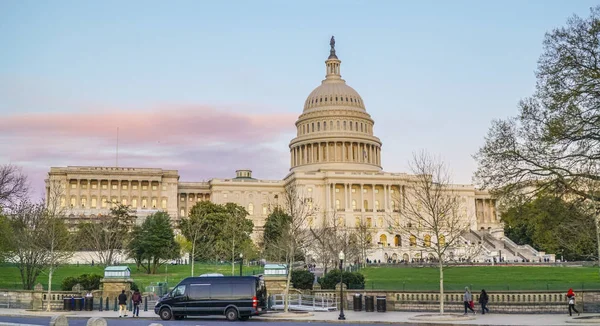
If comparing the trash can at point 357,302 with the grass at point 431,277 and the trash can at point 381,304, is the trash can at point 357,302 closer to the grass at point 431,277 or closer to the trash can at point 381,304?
the trash can at point 381,304

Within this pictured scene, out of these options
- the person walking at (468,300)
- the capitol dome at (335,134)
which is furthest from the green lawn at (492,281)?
the capitol dome at (335,134)

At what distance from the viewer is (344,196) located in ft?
478

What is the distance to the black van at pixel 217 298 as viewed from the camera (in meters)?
32.3

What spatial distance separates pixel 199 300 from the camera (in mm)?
32625

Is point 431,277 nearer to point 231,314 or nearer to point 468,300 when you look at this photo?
point 468,300

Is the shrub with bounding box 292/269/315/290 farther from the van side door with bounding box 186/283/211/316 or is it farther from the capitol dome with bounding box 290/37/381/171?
the capitol dome with bounding box 290/37/381/171

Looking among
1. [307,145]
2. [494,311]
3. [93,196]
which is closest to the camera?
[494,311]

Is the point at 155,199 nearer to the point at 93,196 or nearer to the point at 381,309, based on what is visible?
the point at 93,196

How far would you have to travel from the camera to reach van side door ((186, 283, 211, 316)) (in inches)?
1281

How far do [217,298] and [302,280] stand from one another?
1276cm

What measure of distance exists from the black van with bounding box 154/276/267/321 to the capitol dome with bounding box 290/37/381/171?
393ft

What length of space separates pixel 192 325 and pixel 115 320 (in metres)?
5.83

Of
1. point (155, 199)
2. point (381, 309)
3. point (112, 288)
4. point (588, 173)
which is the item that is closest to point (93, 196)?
point (155, 199)

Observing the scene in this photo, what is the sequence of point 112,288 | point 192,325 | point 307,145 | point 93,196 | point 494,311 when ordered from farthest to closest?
point 307,145
point 93,196
point 112,288
point 494,311
point 192,325
